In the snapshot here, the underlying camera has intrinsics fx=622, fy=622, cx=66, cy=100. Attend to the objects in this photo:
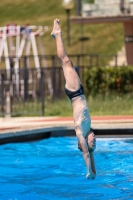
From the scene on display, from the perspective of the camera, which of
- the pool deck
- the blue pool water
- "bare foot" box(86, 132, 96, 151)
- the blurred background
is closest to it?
"bare foot" box(86, 132, 96, 151)

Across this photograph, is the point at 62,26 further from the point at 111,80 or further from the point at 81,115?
the point at 81,115

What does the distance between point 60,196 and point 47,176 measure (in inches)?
68.2

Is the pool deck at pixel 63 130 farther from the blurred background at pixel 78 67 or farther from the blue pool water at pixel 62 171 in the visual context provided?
the blurred background at pixel 78 67

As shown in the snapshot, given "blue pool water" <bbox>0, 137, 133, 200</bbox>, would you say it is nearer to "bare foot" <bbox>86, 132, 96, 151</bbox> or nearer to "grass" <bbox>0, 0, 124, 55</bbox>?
"bare foot" <bbox>86, 132, 96, 151</bbox>

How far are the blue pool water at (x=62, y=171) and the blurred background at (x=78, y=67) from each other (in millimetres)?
4209

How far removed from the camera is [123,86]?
20.0 metres

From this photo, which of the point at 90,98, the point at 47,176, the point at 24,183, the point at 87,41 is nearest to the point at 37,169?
the point at 47,176

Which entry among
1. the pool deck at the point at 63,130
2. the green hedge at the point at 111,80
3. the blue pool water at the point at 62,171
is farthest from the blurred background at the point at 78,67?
the blue pool water at the point at 62,171

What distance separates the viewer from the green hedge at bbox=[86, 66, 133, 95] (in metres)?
20.0

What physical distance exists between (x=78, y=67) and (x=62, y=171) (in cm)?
1057

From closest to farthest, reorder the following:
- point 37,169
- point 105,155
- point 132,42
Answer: point 37,169 → point 105,155 → point 132,42

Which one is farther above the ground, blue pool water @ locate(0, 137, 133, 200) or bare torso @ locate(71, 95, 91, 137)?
bare torso @ locate(71, 95, 91, 137)

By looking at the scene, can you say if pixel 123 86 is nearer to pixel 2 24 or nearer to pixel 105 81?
pixel 105 81

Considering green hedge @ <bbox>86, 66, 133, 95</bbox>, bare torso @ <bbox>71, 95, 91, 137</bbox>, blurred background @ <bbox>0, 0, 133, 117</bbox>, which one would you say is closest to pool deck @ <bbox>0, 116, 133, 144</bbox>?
blurred background @ <bbox>0, 0, 133, 117</bbox>
